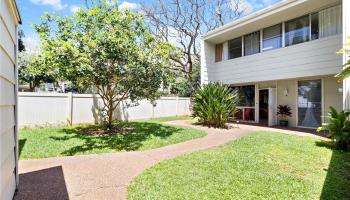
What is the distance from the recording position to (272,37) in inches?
478

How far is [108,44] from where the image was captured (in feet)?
24.3

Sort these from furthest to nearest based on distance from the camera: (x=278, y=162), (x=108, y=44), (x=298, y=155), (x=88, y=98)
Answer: (x=88, y=98) → (x=108, y=44) → (x=298, y=155) → (x=278, y=162)

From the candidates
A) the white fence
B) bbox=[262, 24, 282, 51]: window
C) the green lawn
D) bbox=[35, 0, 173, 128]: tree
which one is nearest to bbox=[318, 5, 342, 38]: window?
bbox=[262, 24, 282, 51]: window

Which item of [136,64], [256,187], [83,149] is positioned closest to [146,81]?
[136,64]

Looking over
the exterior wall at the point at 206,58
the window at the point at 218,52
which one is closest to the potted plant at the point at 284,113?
the exterior wall at the point at 206,58

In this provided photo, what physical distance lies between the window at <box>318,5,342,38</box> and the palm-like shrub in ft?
16.3

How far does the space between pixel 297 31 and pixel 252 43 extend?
8.65 feet

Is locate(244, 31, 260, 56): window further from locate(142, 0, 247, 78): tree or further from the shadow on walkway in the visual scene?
the shadow on walkway

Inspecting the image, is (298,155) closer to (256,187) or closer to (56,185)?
(256,187)

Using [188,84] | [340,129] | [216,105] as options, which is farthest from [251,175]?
[188,84]

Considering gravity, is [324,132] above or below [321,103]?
below

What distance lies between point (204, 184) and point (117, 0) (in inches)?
315

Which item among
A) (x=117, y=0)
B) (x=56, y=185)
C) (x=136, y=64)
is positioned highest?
(x=117, y=0)

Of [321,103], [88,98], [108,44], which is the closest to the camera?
[108,44]
